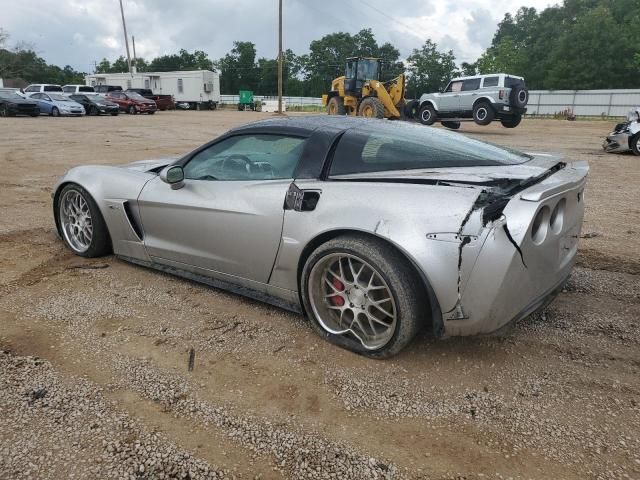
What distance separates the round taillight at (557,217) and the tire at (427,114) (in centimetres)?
1830

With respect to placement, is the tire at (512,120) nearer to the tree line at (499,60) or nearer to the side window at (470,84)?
the side window at (470,84)

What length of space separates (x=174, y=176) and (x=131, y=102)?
97.9 feet

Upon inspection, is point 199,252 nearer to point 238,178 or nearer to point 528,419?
point 238,178

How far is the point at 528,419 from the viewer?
2152 mm

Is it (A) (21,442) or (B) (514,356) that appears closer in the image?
(A) (21,442)

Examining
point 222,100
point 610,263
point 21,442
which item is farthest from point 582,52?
point 21,442

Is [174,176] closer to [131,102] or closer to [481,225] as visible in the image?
[481,225]

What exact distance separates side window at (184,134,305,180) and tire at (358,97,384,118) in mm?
14890

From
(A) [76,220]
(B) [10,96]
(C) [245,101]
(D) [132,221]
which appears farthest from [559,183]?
(C) [245,101]

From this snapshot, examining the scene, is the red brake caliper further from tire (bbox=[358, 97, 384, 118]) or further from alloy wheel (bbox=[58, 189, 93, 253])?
tire (bbox=[358, 97, 384, 118])

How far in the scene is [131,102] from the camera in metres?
30.0

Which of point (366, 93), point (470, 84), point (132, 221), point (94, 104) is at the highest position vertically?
point (470, 84)

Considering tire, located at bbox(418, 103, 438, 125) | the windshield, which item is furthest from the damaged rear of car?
the windshield

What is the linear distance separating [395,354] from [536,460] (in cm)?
82
